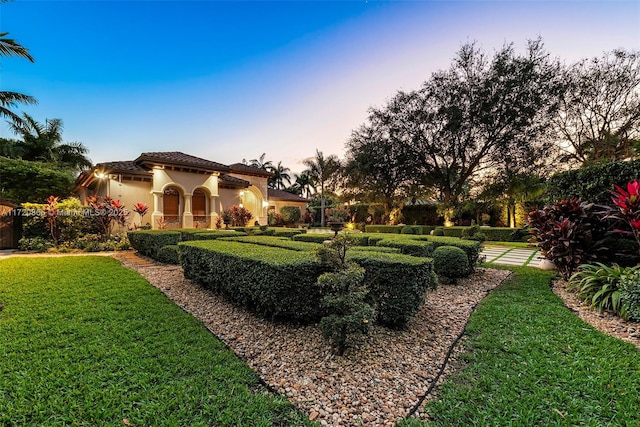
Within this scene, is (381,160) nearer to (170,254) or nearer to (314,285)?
(170,254)

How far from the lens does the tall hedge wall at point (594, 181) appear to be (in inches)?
210

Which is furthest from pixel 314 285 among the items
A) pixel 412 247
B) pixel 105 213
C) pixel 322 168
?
pixel 322 168

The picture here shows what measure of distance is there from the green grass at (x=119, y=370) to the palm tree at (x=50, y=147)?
2774cm

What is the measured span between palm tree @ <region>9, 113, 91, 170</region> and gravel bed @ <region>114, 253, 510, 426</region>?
97.3ft

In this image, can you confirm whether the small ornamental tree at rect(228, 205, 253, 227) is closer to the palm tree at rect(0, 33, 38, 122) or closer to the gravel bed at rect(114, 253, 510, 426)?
the palm tree at rect(0, 33, 38, 122)

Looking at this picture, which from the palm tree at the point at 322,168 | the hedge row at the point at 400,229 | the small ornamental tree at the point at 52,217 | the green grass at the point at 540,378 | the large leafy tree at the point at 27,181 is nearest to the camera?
the green grass at the point at 540,378

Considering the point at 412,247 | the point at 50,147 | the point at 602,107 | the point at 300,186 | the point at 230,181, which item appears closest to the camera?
the point at 412,247

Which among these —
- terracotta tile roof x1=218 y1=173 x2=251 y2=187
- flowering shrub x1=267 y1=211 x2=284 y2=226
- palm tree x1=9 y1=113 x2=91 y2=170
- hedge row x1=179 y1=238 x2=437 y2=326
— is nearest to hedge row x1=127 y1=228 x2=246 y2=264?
hedge row x1=179 y1=238 x2=437 y2=326

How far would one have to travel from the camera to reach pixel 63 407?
6.66 feet

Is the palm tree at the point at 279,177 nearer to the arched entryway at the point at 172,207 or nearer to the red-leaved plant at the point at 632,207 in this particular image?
the arched entryway at the point at 172,207

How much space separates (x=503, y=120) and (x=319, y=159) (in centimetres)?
1789

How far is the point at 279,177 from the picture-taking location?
136 feet

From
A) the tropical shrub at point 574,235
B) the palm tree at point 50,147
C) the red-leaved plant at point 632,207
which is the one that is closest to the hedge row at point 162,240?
the tropical shrub at point 574,235

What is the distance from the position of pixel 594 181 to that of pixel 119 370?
887 cm
